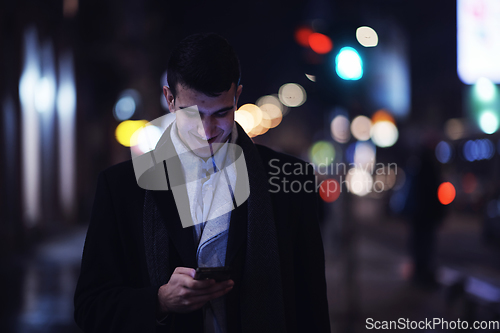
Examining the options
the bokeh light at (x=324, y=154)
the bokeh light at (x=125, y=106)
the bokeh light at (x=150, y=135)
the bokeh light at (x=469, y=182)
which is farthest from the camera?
the bokeh light at (x=125, y=106)

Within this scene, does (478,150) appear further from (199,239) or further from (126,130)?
(199,239)

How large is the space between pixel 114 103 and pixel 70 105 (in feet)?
9.83

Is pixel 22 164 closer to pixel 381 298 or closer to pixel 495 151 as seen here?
pixel 381 298

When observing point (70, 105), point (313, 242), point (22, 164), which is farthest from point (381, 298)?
point (70, 105)

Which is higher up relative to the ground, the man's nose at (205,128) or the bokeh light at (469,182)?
the man's nose at (205,128)

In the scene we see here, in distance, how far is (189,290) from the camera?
1567 millimetres

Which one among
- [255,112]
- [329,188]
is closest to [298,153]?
[329,188]

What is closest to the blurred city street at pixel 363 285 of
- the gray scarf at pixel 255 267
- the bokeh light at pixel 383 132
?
the gray scarf at pixel 255 267

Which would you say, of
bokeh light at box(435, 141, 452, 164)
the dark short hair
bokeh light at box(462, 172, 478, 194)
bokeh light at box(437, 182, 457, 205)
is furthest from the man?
bokeh light at box(435, 141, 452, 164)

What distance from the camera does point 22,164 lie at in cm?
1118

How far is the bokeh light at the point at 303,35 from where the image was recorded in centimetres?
473

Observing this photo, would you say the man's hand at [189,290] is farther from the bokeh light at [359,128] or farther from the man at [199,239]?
the bokeh light at [359,128]

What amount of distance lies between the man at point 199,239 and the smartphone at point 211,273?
0.26 meters

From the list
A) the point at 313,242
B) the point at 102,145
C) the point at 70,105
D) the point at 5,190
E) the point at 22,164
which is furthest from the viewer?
the point at 102,145
